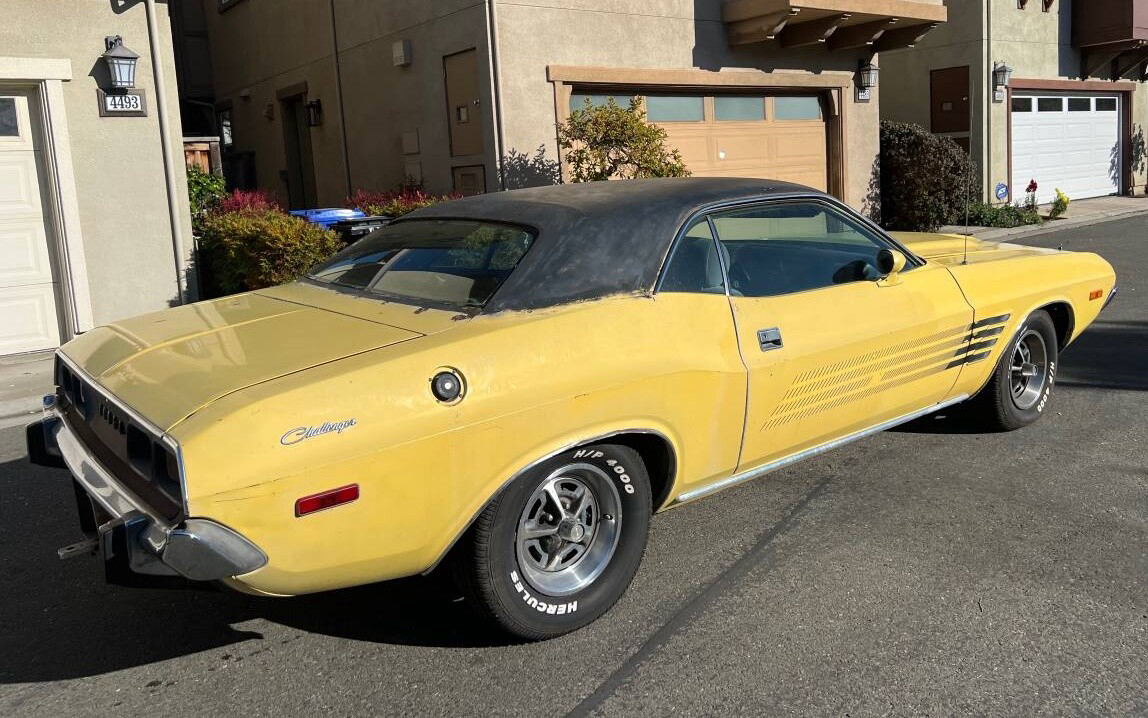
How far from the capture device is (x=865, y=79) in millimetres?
15062

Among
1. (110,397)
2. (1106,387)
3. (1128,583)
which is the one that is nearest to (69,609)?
(110,397)

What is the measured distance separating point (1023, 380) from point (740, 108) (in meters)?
→ 9.01

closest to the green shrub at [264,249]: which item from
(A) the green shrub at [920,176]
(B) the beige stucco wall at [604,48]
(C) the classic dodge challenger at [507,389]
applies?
(B) the beige stucco wall at [604,48]

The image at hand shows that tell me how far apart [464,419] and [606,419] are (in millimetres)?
539

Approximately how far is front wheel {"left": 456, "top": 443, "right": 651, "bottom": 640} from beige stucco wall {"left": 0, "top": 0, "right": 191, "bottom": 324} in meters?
7.26

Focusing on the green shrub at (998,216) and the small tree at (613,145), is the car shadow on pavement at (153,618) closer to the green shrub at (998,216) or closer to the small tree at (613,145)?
the small tree at (613,145)

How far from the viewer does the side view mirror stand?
4359mm

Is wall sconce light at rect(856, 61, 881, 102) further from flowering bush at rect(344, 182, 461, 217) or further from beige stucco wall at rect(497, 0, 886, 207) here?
flowering bush at rect(344, 182, 461, 217)

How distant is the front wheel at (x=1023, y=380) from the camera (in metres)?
5.18

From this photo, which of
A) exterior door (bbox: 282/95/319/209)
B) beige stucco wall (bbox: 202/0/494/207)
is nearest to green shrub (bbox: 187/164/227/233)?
beige stucco wall (bbox: 202/0/494/207)

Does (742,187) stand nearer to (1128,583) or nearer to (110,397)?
(1128,583)

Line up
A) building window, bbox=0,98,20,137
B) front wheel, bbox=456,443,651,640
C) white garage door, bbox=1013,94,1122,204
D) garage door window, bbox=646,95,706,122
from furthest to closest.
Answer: white garage door, bbox=1013,94,1122,204 → garage door window, bbox=646,95,706,122 → building window, bbox=0,98,20,137 → front wheel, bbox=456,443,651,640

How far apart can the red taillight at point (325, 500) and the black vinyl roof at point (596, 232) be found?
0.84 m

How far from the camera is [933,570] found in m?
3.77
